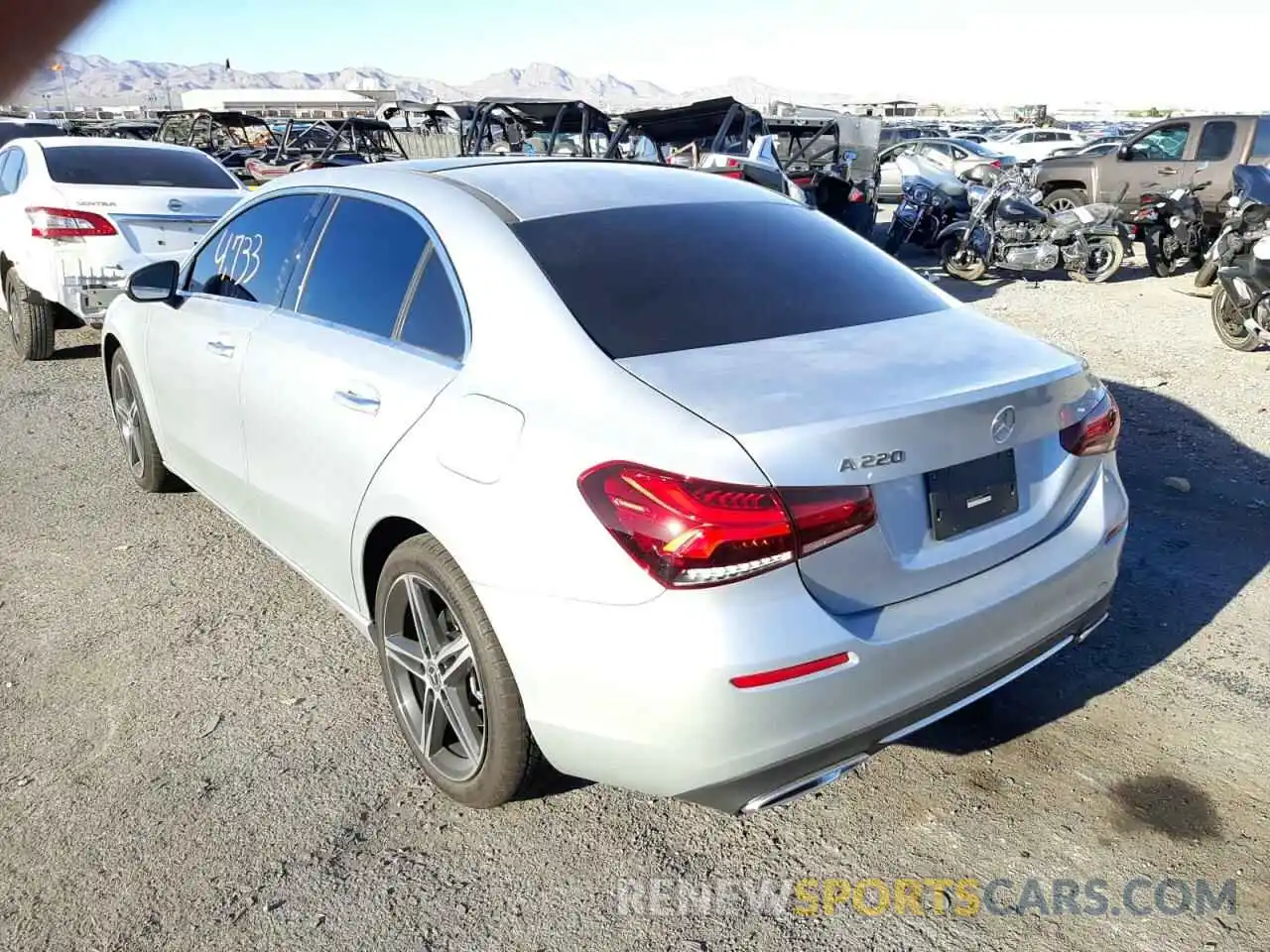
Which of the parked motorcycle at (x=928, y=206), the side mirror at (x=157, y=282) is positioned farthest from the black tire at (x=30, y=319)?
the parked motorcycle at (x=928, y=206)

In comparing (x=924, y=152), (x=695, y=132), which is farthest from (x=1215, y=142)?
(x=924, y=152)

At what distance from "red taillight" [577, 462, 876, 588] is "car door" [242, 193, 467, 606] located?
30.3 inches

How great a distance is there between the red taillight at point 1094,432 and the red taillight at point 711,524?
865mm

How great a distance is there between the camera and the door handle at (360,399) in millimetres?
2729

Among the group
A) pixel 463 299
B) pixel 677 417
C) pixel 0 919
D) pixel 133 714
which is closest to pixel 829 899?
pixel 677 417

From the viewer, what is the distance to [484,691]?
2400 millimetres

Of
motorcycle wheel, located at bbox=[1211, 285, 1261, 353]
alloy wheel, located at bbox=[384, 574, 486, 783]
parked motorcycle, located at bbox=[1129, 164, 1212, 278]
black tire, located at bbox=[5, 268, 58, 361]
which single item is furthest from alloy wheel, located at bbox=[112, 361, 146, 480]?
parked motorcycle, located at bbox=[1129, 164, 1212, 278]

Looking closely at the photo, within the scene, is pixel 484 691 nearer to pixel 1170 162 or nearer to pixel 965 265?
pixel 965 265

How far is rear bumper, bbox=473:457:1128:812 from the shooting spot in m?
1.99

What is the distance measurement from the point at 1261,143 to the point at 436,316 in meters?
13.1

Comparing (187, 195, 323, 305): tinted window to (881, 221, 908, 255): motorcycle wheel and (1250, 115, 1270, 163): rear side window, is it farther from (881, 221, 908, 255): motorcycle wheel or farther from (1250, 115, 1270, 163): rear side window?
(1250, 115, 1270, 163): rear side window

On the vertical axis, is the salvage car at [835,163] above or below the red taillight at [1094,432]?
below

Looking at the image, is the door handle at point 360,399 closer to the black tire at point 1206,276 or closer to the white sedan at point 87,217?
the white sedan at point 87,217

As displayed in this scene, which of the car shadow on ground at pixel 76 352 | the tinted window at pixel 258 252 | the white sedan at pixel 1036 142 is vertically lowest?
the car shadow on ground at pixel 76 352
